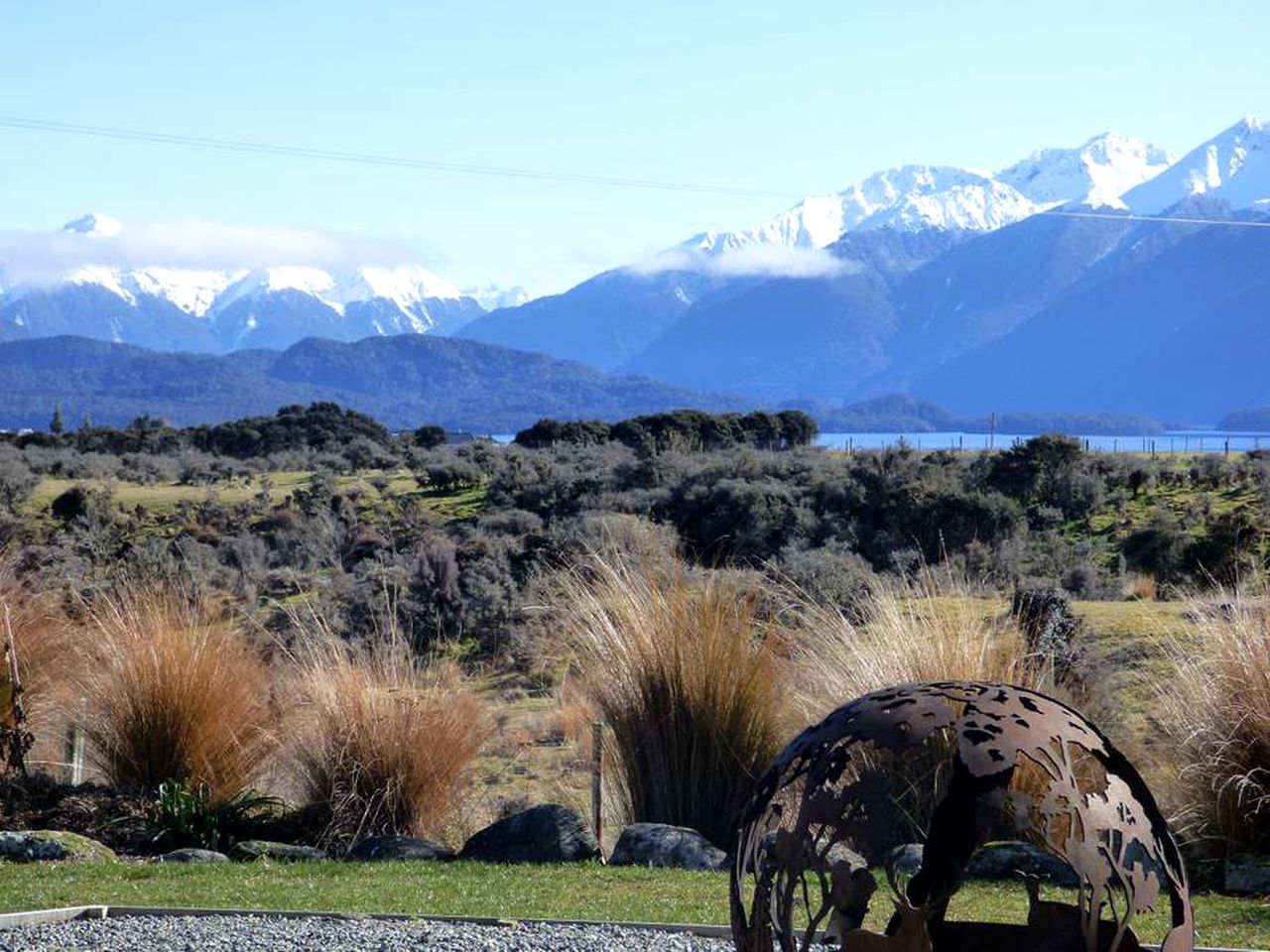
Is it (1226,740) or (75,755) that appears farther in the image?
(75,755)

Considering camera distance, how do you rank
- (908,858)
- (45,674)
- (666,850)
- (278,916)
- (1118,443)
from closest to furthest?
(278,916) → (908,858) → (666,850) → (45,674) → (1118,443)

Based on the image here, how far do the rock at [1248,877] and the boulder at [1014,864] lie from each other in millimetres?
654

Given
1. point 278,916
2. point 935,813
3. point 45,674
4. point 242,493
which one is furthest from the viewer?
point 242,493

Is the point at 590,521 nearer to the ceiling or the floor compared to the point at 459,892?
nearer to the ceiling

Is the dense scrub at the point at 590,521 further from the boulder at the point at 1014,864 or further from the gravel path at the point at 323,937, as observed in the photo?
the gravel path at the point at 323,937

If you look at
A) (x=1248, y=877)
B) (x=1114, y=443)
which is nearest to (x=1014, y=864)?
(x=1248, y=877)

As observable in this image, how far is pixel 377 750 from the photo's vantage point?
8.52 metres

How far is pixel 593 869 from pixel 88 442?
4243cm

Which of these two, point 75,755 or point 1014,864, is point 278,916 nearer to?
point 1014,864

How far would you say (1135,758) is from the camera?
8.49 m

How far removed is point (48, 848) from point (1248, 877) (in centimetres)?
562

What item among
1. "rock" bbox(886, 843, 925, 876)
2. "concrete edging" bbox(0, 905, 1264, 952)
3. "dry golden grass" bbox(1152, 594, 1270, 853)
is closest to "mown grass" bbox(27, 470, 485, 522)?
"dry golden grass" bbox(1152, 594, 1270, 853)

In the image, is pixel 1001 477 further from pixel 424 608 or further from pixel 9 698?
pixel 9 698

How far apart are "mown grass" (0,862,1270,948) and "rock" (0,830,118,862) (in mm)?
193
